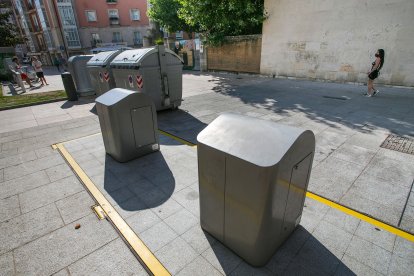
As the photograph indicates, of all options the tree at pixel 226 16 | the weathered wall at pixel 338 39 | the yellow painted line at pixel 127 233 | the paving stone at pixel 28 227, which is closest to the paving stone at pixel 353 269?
the yellow painted line at pixel 127 233

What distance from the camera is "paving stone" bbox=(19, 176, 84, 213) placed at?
11.8 feet

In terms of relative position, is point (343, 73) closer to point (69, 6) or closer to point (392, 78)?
point (392, 78)

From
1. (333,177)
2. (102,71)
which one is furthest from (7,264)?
(102,71)

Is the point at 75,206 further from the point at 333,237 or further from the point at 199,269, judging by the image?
the point at 333,237

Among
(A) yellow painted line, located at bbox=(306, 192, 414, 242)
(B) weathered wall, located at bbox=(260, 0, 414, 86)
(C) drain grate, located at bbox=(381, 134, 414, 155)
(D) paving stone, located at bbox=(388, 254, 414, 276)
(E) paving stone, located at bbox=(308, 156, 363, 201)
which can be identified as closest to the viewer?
(D) paving stone, located at bbox=(388, 254, 414, 276)

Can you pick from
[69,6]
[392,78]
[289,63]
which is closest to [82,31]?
[69,6]

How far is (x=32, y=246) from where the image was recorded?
2840 mm

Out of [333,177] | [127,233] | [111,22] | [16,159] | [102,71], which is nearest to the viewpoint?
[127,233]

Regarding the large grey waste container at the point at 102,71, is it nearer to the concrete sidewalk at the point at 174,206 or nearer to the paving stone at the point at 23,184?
the concrete sidewalk at the point at 174,206

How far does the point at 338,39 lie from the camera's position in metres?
11.9

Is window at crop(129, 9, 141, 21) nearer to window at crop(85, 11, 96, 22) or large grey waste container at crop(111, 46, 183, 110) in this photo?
window at crop(85, 11, 96, 22)

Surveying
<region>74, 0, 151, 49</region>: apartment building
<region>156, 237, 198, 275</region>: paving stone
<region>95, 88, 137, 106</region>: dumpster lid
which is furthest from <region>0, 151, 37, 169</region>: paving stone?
<region>74, 0, 151, 49</region>: apartment building

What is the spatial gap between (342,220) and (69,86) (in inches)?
442

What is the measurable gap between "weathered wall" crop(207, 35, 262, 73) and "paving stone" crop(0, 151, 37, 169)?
14448mm
